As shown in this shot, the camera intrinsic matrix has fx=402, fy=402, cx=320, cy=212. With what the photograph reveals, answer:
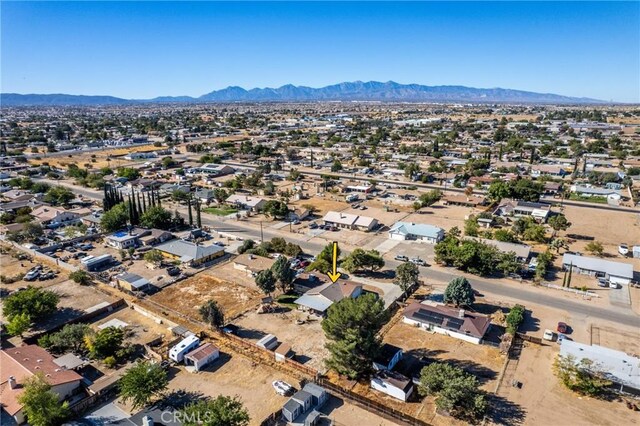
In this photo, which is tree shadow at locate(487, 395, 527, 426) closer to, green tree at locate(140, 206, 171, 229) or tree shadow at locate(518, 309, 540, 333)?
tree shadow at locate(518, 309, 540, 333)

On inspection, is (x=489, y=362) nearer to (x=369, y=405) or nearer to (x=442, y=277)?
(x=369, y=405)

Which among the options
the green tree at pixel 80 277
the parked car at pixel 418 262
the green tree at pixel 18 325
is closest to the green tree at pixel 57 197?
the green tree at pixel 80 277

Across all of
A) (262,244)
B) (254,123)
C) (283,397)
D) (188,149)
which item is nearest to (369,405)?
(283,397)

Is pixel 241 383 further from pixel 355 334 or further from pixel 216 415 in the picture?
pixel 355 334

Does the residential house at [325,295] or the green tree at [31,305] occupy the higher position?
the green tree at [31,305]

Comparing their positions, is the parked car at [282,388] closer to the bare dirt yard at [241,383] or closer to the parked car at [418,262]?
the bare dirt yard at [241,383]

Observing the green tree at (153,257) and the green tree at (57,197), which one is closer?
the green tree at (153,257)

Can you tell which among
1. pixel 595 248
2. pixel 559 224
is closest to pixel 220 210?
pixel 559 224
